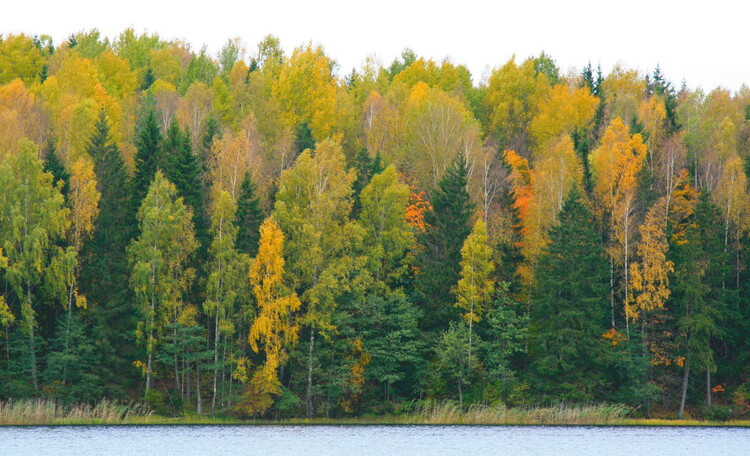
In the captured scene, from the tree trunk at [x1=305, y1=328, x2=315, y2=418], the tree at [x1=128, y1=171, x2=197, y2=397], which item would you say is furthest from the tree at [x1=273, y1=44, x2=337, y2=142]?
the tree trunk at [x1=305, y1=328, x2=315, y2=418]

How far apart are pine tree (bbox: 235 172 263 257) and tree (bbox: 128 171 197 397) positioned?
3.83 m

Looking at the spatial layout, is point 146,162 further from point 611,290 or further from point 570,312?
point 611,290

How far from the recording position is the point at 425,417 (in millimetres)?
62938

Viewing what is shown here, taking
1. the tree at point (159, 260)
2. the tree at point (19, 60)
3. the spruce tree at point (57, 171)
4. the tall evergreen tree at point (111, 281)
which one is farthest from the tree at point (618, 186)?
the tree at point (19, 60)

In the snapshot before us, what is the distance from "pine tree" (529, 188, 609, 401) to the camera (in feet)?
213

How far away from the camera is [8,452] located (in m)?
42.8

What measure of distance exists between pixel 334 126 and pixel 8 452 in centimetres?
5958

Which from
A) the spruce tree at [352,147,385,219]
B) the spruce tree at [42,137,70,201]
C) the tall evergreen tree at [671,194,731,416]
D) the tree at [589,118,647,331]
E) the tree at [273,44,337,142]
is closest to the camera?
the spruce tree at [42,137,70,201]

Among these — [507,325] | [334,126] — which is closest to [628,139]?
[507,325]

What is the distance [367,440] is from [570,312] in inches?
788

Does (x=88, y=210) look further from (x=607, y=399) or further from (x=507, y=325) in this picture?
(x=607, y=399)

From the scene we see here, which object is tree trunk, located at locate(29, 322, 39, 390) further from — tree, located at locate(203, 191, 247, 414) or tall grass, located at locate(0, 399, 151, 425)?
tree, located at locate(203, 191, 247, 414)

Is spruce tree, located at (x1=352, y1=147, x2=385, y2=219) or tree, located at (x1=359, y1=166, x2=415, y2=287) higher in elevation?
spruce tree, located at (x1=352, y1=147, x2=385, y2=219)

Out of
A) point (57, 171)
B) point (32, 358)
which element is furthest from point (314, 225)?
point (32, 358)
